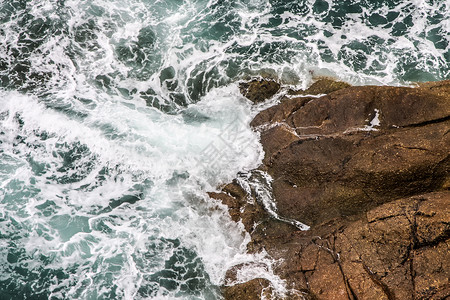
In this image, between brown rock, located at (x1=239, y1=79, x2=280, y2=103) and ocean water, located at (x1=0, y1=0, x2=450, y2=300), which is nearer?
ocean water, located at (x1=0, y1=0, x2=450, y2=300)

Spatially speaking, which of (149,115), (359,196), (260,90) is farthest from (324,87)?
(149,115)

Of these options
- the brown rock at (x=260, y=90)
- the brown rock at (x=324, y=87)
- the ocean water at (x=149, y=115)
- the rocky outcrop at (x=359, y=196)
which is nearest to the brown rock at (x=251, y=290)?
the rocky outcrop at (x=359, y=196)

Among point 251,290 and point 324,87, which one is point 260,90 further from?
point 251,290

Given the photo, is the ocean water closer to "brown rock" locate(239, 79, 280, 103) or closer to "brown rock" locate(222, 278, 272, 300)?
"brown rock" locate(222, 278, 272, 300)

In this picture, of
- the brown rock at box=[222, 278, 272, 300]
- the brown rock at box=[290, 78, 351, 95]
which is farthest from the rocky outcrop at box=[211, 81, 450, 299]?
the brown rock at box=[290, 78, 351, 95]

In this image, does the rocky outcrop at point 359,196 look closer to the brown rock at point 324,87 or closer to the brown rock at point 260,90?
Result: the brown rock at point 324,87

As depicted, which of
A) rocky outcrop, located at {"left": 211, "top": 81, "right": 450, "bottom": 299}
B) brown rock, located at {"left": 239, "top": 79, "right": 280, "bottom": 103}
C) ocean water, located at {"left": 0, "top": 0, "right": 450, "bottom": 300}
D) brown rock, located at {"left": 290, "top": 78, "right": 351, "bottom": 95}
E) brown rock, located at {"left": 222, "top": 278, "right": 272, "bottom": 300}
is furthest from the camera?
brown rock, located at {"left": 239, "top": 79, "right": 280, "bottom": 103}

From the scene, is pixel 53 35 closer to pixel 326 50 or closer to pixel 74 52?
pixel 74 52
